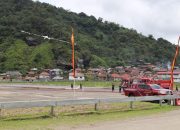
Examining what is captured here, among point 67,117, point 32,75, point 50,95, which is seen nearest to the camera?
point 67,117

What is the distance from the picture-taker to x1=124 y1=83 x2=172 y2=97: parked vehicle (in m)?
35.7

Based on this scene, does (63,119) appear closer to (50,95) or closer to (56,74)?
(50,95)

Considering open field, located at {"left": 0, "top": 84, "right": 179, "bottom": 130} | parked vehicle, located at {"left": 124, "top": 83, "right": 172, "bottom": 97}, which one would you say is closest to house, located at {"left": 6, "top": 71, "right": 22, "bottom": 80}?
parked vehicle, located at {"left": 124, "top": 83, "right": 172, "bottom": 97}

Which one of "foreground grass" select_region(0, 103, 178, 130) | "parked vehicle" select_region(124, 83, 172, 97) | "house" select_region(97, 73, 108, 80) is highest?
"house" select_region(97, 73, 108, 80)

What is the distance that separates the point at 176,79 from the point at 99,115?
5538 inches

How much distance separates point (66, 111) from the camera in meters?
24.2

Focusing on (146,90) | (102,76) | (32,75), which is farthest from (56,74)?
(146,90)

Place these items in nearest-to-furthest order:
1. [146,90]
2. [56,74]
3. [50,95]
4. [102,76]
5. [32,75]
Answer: [146,90]
[50,95]
[32,75]
[56,74]
[102,76]

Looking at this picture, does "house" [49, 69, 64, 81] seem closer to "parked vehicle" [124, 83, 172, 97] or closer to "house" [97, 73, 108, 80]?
"house" [97, 73, 108, 80]

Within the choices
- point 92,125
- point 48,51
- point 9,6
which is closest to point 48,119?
point 92,125

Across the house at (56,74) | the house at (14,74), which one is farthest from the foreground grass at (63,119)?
the house at (56,74)

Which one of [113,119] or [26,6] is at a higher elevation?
[26,6]

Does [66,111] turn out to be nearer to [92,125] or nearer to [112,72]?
[92,125]

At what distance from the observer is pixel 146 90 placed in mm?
36781
